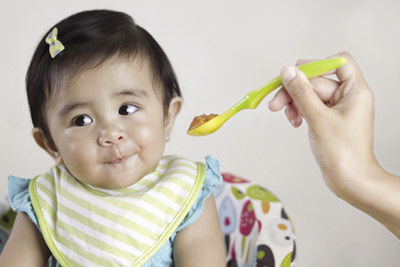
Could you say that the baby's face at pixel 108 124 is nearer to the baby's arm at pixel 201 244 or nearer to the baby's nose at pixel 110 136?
the baby's nose at pixel 110 136

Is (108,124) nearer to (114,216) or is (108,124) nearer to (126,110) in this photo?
(126,110)

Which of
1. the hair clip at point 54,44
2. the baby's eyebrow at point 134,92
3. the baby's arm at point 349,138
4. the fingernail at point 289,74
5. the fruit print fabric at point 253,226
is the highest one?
the hair clip at point 54,44

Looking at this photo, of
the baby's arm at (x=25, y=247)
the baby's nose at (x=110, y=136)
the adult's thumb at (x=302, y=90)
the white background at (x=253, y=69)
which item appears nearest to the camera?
the adult's thumb at (x=302, y=90)

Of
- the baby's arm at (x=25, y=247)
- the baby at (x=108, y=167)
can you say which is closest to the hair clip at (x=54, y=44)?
the baby at (x=108, y=167)

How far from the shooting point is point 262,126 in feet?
6.01

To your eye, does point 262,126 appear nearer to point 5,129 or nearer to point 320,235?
point 320,235

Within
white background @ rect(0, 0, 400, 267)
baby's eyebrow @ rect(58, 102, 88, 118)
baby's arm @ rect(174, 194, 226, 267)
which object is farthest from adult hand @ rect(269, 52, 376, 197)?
white background @ rect(0, 0, 400, 267)

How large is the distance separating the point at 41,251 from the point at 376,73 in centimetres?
125

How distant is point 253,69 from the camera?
182cm

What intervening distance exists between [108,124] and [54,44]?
0.21 meters

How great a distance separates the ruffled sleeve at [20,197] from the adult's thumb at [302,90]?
64 cm

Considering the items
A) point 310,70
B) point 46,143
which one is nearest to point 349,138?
point 310,70

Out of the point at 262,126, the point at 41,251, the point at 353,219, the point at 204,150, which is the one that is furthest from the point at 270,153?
the point at 41,251

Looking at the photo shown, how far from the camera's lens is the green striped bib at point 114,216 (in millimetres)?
1008
